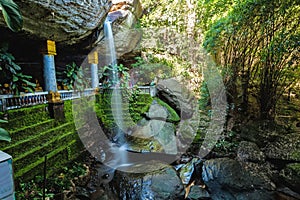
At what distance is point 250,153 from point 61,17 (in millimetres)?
5055

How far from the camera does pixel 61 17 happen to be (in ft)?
12.0

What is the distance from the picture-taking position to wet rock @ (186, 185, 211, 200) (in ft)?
10.3

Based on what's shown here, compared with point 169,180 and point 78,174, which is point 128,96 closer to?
point 78,174

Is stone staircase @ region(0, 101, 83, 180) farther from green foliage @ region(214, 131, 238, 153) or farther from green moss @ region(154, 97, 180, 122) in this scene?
green foliage @ region(214, 131, 238, 153)

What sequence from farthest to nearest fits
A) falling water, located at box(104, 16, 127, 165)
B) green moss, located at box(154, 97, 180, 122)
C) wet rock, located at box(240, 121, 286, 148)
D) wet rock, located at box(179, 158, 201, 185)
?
green moss, located at box(154, 97, 180, 122)
falling water, located at box(104, 16, 127, 165)
wet rock, located at box(240, 121, 286, 148)
wet rock, located at box(179, 158, 201, 185)

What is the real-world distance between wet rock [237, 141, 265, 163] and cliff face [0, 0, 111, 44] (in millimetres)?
4804

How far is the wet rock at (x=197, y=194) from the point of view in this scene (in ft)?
10.3

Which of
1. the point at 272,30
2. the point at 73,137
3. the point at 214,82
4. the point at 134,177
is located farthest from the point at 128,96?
the point at 272,30

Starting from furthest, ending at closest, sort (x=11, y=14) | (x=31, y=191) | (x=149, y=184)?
1. (x=149, y=184)
2. (x=31, y=191)
3. (x=11, y=14)

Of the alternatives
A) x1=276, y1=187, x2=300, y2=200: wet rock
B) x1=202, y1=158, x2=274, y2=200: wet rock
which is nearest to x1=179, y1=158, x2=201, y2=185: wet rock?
x1=202, y1=158, x2=274, y2=200: wet rock

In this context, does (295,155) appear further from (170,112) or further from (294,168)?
(170,112)

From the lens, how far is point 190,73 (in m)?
7.49

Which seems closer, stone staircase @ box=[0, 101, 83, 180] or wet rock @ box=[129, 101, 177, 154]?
stone staircase @ box=[0, 101, 83, 180]

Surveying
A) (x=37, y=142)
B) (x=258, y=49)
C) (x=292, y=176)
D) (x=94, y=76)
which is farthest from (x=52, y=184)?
(x=258, y=49)
